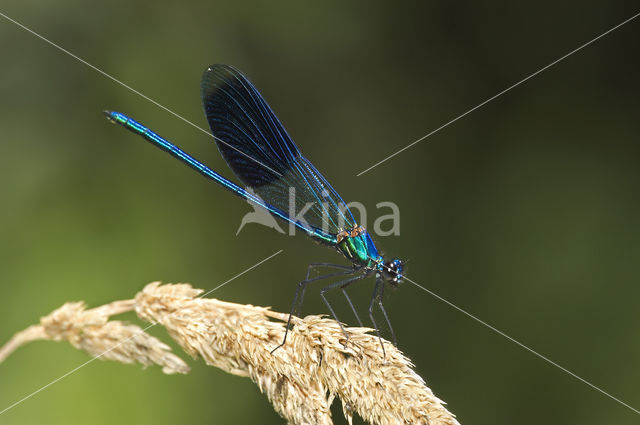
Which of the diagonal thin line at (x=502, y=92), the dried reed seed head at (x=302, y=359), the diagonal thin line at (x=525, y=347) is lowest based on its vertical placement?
the diagonal thin line at (x=525, y=347)

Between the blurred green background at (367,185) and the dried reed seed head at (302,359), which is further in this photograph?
the blurred green background at (367,185)

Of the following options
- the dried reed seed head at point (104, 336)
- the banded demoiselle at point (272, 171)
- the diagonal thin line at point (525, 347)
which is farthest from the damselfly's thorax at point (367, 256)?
the dried reed seed head at point (104, 336)

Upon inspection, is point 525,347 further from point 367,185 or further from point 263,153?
point 263,153

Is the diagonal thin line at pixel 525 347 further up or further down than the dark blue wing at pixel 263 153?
further down

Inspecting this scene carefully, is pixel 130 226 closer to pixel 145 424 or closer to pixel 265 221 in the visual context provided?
pixel 265 221

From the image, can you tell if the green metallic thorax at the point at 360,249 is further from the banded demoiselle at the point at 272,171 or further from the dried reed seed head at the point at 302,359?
the dried reed seed head at the point at 302,359

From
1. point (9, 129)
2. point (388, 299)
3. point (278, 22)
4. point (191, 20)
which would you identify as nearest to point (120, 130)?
point (9, 129)
